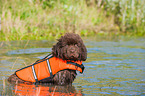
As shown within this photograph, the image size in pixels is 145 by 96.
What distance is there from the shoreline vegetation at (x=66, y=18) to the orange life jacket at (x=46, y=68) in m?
5.75

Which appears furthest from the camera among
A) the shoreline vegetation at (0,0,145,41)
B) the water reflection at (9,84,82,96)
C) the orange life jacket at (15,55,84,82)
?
the shoreline vegetation at (0,0,145,41)

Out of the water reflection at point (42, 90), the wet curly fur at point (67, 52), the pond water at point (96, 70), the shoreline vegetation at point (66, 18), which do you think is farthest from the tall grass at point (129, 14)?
the water reflection at point (42, 90)

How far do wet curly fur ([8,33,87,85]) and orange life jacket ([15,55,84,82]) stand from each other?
0.09 metres

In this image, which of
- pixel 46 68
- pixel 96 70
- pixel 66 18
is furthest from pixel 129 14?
pixel 46 68

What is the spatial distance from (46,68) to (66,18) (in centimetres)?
971

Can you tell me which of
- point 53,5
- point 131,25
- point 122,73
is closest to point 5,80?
point 122,73

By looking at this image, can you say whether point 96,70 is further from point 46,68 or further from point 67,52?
point 67,52

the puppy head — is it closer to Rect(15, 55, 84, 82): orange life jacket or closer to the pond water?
Rect(15, 55, 84, 82): orange life jacket

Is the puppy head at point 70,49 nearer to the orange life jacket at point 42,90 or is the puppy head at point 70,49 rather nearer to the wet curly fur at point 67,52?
the wet curly fur at point 67,52

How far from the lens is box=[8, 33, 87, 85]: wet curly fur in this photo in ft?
17.0

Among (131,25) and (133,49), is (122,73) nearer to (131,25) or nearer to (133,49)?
(133,49)

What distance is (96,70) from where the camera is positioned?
7.16m

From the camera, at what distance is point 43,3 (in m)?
15.4

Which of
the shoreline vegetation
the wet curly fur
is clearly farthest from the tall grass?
the wet curly fur
